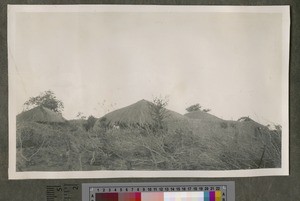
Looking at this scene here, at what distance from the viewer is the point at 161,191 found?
2.39ft

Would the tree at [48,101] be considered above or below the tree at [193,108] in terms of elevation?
above

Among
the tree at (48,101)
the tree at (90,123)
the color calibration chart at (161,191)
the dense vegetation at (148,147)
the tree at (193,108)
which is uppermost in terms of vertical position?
the tree at (48,101)

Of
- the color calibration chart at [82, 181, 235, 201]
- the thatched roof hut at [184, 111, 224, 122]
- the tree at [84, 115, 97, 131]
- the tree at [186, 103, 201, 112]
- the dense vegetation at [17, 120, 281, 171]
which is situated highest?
the tree at [186, 103, 201, 112]

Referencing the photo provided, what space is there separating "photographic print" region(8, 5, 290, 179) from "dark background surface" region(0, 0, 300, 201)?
11mm

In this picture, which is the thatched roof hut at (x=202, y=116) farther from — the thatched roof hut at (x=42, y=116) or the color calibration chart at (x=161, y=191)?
the thatched roof hut at (x=42, y=116)

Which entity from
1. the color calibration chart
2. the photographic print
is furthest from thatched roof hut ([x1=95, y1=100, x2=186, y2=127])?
the color calibration chart

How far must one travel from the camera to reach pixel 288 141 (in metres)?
0.74

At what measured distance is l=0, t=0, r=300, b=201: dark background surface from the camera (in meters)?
0.72

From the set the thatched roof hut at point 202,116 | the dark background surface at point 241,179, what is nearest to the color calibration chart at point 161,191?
the dark background surface at point 241,179

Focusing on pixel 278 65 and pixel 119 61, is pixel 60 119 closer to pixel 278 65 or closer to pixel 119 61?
pixel 119 61

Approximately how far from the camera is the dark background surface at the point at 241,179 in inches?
28.3

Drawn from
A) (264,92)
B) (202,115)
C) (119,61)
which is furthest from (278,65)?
(119,61)

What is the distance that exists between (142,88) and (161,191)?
18 cm

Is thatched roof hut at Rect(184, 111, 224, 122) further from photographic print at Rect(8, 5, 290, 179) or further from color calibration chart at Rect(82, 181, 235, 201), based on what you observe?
color calibration chart at Rect(82, 181, 235, 201)
